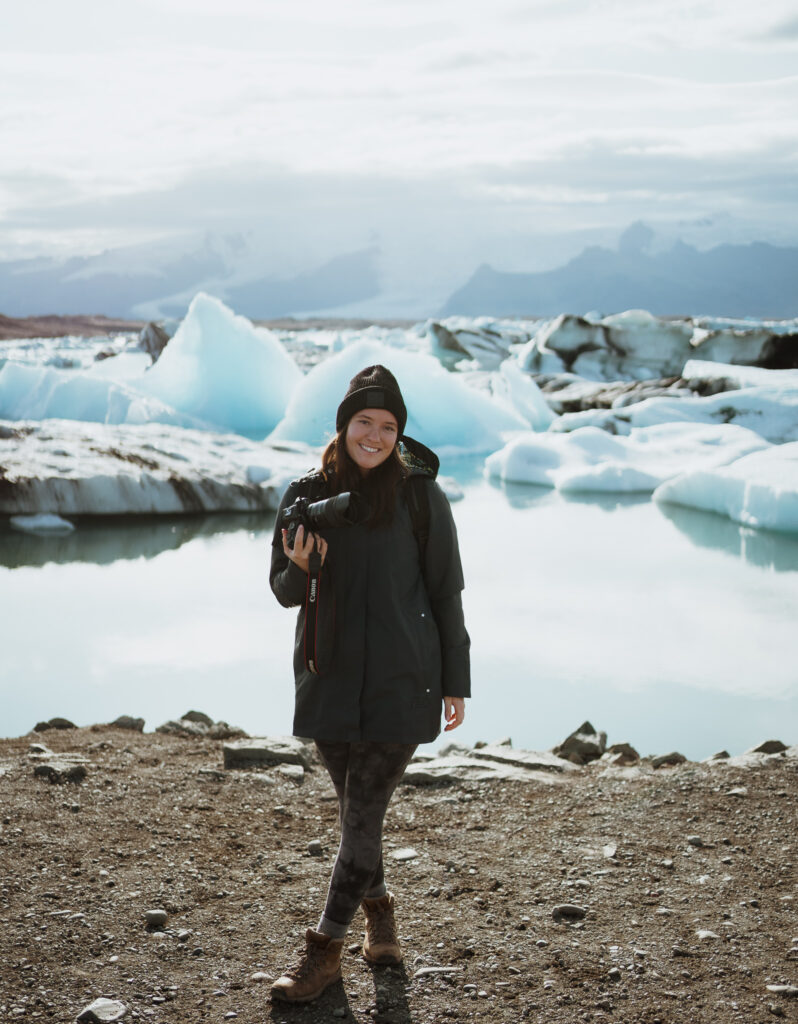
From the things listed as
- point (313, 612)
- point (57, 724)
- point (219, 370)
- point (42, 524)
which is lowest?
point (57, 724)

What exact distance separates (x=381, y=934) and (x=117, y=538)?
746 centimetres

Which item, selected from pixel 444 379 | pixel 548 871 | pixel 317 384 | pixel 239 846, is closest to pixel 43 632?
pixel 239 846

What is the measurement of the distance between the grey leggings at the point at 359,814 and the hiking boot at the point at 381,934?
16 cm

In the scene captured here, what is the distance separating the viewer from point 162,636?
6.44 m

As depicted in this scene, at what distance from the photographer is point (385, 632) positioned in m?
2.10

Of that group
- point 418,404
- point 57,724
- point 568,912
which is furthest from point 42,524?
point 568,912

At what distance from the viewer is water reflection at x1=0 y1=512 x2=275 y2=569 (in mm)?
8625

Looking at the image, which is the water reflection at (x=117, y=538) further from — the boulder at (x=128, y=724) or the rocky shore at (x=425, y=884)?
the rocky shore at (x=425, y=884)

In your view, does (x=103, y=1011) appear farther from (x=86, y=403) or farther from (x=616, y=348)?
(x=616, y=348)

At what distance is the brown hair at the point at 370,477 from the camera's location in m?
2.12

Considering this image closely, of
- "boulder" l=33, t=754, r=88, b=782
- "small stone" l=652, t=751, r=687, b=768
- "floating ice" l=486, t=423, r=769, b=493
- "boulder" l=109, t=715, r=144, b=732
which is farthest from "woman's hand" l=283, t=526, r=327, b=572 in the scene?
"floating ice" l=486, t=423, r=769, b=493

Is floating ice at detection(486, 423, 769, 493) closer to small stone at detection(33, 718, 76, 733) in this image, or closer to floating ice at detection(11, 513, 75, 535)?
floating ice at detection(11, 513, 75, 535)

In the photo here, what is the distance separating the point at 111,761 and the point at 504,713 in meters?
2.09

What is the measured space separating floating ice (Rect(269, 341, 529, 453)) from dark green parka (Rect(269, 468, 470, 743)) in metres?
12.5
